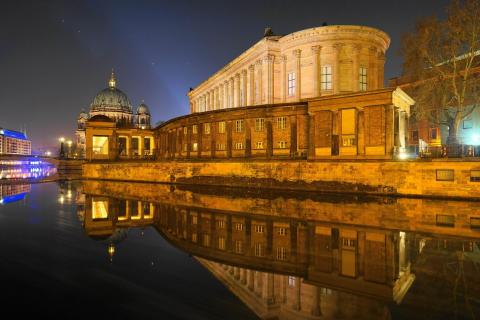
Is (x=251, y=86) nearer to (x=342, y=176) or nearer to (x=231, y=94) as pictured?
(x=231, y=94)

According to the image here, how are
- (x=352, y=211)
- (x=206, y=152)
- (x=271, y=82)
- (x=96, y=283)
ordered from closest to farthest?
1. (x=96, y=283)
2. (x=352, y=211)
3. (x=206, y=152)
4. (x=271, y=82)

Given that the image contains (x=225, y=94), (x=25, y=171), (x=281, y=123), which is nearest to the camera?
(x=281, y=123)

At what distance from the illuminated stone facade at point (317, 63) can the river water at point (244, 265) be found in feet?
86.1

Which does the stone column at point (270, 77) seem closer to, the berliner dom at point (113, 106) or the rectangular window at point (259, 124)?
the rectangular window at point (259, 124)

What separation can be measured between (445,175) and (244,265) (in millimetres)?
20966

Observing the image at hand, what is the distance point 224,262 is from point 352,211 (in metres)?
10.7

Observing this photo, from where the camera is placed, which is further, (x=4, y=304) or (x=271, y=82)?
(x=271, y=82)

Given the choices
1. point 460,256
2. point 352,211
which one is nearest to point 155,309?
point 460,256

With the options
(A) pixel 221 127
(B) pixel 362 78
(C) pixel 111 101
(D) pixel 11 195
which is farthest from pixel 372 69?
(C) pixel 111 101

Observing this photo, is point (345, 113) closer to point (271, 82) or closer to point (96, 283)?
point (271, 82)

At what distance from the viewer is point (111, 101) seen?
4796 inches

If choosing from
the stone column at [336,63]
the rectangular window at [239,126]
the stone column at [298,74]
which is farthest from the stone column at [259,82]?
the stone column at [336,63]

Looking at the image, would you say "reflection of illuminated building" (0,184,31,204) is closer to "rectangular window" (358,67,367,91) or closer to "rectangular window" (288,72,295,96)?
"rectangular window" (288,72,295,96)

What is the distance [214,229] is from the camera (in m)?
13.6
